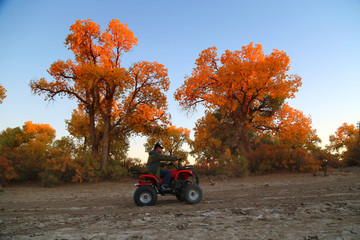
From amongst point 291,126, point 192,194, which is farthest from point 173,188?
point 291,126

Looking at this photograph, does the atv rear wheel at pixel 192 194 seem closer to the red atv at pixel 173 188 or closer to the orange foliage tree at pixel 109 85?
the red atv at pixel 173 188

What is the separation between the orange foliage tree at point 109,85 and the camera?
18.7m

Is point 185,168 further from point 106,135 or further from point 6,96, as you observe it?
point 6,96

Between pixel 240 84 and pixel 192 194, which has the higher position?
pixel 240 84

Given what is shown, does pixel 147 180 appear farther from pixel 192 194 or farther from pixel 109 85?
pixel 109 85

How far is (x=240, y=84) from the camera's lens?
735 inches

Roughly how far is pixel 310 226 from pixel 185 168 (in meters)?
4.29

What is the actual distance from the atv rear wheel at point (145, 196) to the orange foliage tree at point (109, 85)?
11.6 meters

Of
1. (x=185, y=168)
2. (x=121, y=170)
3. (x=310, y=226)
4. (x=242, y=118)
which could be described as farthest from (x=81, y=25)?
(x=310, y=226)

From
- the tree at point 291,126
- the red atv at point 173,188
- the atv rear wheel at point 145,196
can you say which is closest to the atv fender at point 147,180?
the red atv at point 173,188

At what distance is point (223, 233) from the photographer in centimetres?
390

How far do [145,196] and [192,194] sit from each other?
1445mm

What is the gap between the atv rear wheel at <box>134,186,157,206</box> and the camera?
734 centimetres

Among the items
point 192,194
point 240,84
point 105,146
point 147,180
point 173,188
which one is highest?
point 240,84
